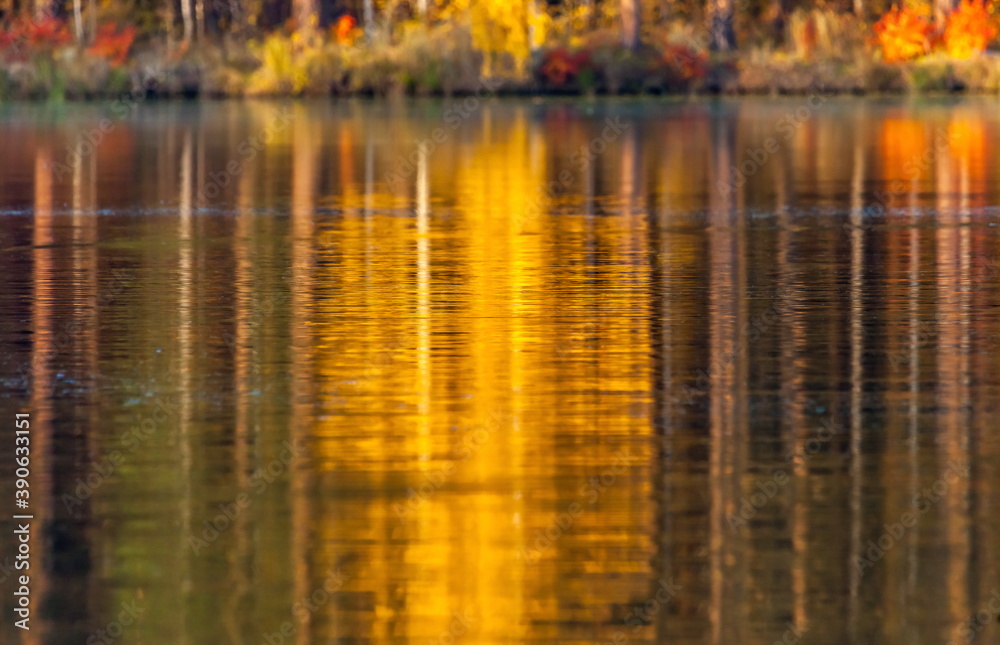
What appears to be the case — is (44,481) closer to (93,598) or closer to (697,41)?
(93,598)

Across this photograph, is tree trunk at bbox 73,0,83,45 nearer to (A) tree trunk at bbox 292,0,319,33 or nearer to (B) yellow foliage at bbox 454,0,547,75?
(A) tree trunk at bbox 292,0,319,33

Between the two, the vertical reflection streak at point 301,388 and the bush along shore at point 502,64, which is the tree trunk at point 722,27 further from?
the vertical reflection streak at point 301,388

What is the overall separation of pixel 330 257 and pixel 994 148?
18.6m

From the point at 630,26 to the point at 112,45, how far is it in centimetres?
1525

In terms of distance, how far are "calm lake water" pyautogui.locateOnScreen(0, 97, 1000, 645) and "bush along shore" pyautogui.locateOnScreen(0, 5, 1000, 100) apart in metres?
38.5

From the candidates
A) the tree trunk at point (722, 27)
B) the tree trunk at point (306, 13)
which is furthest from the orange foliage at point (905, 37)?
the tree trunk at point (306, 13)

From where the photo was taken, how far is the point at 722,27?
6819 centimetres

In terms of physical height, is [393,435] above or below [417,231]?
below

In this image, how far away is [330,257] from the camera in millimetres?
18422

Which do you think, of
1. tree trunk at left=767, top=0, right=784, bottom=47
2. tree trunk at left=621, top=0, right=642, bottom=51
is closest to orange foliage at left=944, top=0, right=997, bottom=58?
Answer: tree trunk at left=621, top=0, right=642, bottom=51

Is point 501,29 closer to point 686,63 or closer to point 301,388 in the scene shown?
point 686,63

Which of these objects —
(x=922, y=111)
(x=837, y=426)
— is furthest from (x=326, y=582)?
(x=922, y=111)

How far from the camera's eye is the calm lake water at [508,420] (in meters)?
7.13

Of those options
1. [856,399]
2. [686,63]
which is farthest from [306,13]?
[856,399]
